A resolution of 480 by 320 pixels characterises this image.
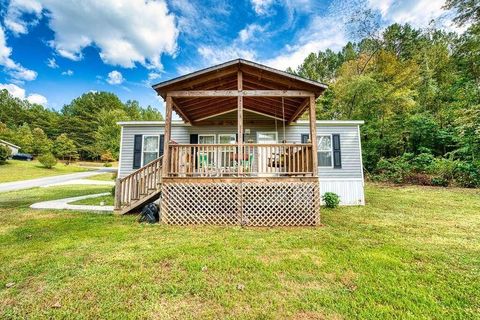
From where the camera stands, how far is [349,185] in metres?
9.30

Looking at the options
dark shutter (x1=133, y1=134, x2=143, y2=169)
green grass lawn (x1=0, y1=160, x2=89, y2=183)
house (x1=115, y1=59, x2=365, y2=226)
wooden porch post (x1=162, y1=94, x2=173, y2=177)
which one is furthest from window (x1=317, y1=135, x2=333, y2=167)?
green grass lawn (x1=0, y1=160, x2=89, y2=183)

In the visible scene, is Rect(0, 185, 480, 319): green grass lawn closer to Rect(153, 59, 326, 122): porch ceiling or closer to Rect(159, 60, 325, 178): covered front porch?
Rect(159, 60, 325, 178): covered front porch

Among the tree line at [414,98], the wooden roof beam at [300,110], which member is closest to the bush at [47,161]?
the wooden roof beam at [300,110]

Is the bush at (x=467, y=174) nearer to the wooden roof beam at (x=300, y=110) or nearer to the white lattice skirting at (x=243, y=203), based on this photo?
the wooden roof beam at (x=300, y=110)

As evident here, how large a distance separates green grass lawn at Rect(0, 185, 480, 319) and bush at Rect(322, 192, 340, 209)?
249cm

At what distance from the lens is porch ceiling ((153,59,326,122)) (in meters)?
6.20

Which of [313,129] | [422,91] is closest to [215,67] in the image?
[313,129]

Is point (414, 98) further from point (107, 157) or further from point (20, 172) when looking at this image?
point (107, 157)

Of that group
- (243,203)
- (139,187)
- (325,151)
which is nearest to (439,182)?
(325,151)

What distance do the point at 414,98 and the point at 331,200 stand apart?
1449 centimetres

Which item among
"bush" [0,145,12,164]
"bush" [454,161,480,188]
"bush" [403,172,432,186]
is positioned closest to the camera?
"bush" [454,161,480,188]

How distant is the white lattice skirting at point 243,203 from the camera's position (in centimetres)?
603

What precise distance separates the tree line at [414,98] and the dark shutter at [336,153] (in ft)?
25.2

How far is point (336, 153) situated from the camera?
9477 millimetres
